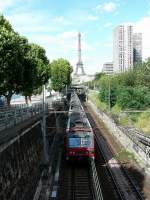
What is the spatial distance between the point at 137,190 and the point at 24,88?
874 inches

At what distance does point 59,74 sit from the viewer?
13950 cm

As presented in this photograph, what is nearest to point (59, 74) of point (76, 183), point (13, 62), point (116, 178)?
point (13, 62)

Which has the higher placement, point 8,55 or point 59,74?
point 59,74

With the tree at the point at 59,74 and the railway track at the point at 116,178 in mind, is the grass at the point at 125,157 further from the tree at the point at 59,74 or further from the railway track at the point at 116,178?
the tree at the point at 59,74

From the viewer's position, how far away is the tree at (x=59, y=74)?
138m

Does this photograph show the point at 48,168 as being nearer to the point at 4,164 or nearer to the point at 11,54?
the point at 11,54

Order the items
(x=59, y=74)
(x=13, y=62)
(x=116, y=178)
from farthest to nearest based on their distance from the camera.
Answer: (x=59, y=74) < (x=13, y=62) < (x=116, y=178)

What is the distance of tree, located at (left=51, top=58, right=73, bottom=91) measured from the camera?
452 feet

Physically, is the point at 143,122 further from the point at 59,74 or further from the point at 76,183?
the point at 59,74

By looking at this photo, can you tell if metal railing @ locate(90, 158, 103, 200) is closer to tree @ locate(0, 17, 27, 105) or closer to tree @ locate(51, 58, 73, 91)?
tree @ locate(0, 17, 27, 105)

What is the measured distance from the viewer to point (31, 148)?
118ft

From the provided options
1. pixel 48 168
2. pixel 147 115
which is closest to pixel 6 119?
pixel 48 168

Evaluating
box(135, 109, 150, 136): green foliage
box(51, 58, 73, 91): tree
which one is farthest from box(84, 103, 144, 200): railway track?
box(51, 58, 73, 91): tree

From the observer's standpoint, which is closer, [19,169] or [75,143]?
[19,169]
